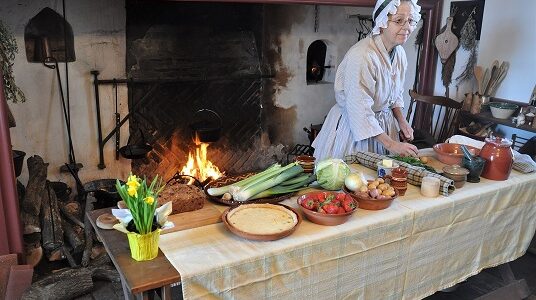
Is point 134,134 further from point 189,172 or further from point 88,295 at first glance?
point 88,295

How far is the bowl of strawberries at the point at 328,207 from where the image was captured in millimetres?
1676

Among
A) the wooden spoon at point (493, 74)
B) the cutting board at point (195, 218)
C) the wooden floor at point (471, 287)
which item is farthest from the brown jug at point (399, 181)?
the wooden spoon at point (493, 74)

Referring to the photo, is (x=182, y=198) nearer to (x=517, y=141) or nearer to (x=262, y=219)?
(x=262, y=219)

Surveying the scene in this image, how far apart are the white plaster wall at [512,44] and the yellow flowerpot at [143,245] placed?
3.52m

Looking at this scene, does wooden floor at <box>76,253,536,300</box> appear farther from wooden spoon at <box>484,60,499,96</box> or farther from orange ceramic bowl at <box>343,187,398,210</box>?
wooden spoon at <box>484,60,499,96</box>

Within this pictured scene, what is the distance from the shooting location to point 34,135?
3.52 metres

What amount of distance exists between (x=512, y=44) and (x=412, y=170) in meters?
2.42

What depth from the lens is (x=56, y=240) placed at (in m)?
2.97

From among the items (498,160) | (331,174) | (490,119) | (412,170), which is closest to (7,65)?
(331,174)

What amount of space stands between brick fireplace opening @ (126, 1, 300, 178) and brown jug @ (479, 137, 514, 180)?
8.28 feet

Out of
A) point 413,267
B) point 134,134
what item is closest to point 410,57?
point 134,134

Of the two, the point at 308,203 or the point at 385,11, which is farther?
the point at 385,11

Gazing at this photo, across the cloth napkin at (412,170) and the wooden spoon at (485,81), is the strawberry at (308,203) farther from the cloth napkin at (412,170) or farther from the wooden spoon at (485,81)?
the wooden spoon at (485,81)

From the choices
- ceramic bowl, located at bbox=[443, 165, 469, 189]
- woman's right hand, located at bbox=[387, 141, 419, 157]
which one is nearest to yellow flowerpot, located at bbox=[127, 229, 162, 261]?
ceramic bowl, located at bbox=[443, 165, 469, 189]
